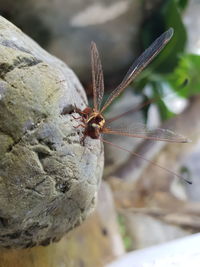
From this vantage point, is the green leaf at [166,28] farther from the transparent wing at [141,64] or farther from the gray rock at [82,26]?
the transparent wing at [141,64]

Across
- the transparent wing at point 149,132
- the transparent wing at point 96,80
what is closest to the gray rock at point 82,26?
the transparent wing at point 96,80

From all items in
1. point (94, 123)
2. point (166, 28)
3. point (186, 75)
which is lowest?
point (186, 75)

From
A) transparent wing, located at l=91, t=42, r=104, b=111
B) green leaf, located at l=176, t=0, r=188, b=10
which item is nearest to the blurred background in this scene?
green leaf, located at l=176, t=0, r=188, b=10

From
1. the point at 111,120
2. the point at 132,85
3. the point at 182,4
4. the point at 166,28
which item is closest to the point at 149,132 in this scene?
the point at 111,120

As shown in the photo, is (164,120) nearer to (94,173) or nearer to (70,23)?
(70,23)

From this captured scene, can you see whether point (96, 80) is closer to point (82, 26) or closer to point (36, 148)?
point (36, 148)

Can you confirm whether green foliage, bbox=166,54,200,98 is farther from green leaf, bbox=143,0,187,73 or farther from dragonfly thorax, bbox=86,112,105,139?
dragonfly thorax, bbox=86,112,105,139

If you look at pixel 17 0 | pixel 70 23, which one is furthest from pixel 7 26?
pixel 70 23
